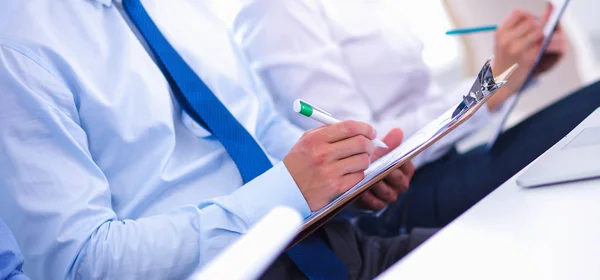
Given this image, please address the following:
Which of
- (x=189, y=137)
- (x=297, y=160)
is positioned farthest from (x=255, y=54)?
(x=297, y=160)

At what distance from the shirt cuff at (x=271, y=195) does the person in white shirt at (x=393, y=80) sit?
45 cm

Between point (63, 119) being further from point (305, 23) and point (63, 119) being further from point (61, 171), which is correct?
point (305, 23)

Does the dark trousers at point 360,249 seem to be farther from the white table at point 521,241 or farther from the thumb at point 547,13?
the thumb at point 547,13

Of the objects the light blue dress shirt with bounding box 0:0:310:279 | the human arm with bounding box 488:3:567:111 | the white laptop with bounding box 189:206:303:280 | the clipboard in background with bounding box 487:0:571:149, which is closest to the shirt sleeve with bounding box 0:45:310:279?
the light blue dress shirt with bounding box 0:0:310:279

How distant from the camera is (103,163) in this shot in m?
0.79

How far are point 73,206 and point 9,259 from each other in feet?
0.48

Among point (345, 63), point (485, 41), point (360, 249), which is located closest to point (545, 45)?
point (345, 63)

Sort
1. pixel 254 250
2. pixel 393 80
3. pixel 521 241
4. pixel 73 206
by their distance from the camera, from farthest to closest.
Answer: pixel 393 80 → pixel 73 206 → pixel 521 241 → pixel 254 250

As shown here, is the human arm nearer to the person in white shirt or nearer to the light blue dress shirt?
the person in white shirt

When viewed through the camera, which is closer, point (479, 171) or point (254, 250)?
point (254, 250)

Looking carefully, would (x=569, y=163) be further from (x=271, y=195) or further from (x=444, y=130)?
(x=271, y=195)

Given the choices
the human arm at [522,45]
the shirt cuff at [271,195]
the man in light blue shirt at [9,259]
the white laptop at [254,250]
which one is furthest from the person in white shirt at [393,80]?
the white laptop at [254,250]

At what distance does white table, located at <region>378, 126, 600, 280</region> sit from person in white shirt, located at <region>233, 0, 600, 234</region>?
0.54 meters

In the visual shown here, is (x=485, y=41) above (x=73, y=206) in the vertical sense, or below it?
below
